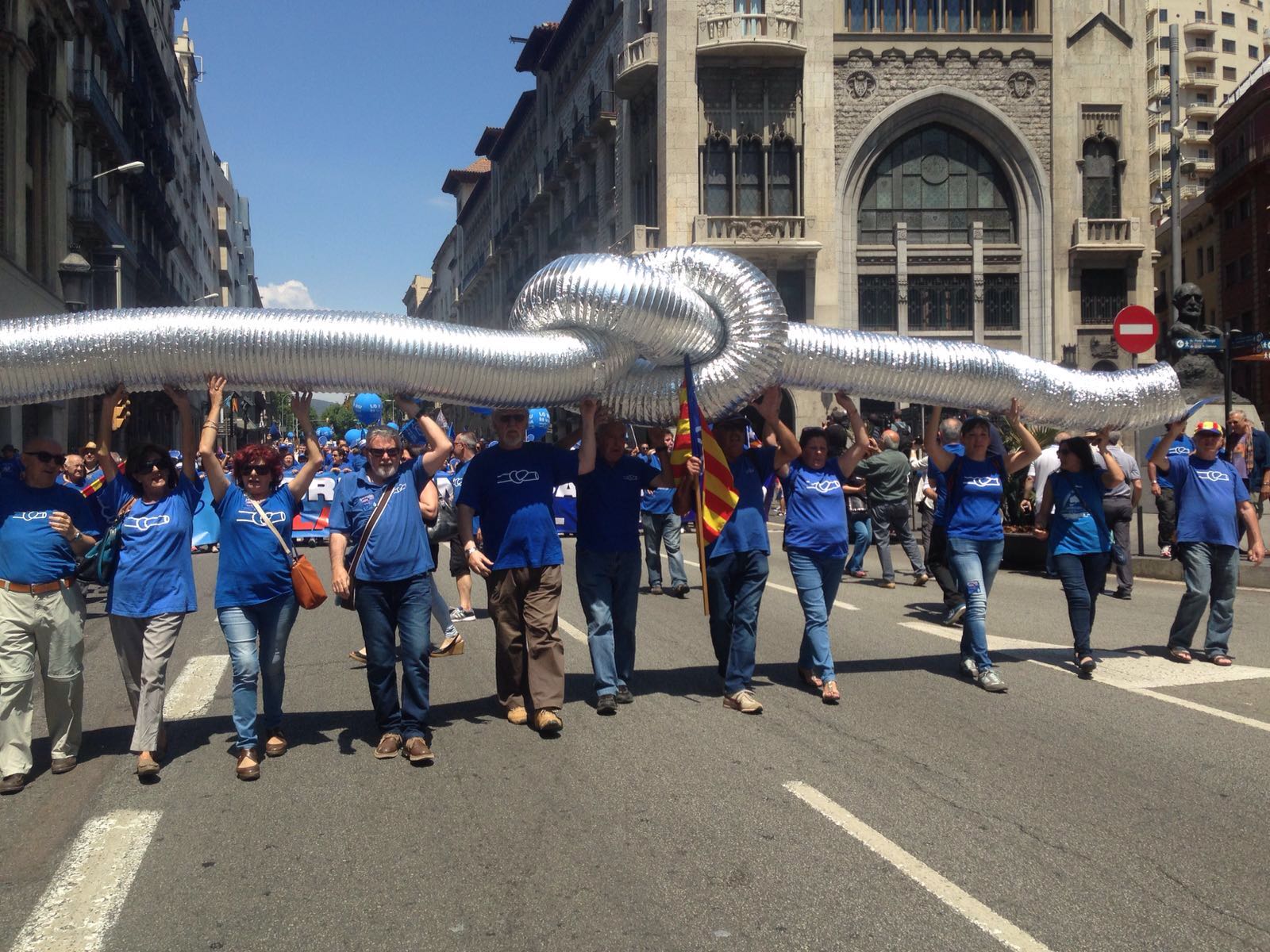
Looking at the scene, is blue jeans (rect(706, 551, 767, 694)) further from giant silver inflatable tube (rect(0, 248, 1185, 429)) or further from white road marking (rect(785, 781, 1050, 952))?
white road marking (rect(785, 781, 1050, 952))

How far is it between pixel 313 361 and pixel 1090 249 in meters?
33.6

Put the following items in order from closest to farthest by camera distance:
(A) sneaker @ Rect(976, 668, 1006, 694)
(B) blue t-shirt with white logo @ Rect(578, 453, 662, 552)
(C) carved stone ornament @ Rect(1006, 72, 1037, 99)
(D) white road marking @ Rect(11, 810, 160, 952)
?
(D) white road marking @ Rect(11, 810, 160, 952) → (B) blue t-shirt with white logo @ Rect(578, 453, 662, 552) → (A) sneaker @ Rect(976, 668, 1006, 694) → (C) carved stone ornament @ Rect(1006, 72, 1037, 99)

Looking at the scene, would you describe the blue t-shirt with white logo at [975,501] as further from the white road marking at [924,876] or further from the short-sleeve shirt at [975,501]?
the white road marking at [924,876]

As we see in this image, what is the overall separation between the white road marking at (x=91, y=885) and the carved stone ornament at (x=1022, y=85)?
116 feet

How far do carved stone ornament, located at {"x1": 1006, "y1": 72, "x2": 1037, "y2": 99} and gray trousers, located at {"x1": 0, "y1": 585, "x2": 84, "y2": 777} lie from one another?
3473cm

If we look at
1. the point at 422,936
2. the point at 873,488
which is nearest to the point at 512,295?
the point at 873,488

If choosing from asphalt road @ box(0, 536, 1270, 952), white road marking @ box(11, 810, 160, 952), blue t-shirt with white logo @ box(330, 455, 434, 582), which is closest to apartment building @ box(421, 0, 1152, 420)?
asphalt road @ box(0, 536, 1270, 952)

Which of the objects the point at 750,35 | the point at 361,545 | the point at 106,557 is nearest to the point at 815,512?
the point at 361,545

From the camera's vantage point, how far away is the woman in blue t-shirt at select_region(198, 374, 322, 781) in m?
5.98

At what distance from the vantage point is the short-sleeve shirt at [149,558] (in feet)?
19.5

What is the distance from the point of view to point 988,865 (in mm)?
4562

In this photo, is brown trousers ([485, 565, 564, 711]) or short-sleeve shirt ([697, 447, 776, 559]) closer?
brown trousers ([485, 565, 564, 711])

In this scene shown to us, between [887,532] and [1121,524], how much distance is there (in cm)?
276

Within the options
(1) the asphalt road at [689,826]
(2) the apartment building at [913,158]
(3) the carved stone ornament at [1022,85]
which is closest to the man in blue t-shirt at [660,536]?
(1) the asphalt road at [689,826]
